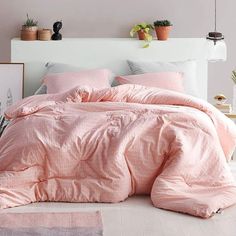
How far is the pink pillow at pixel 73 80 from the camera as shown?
17.8ft

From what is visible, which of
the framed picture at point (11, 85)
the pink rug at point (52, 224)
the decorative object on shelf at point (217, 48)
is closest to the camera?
the pink rug at point (52, 224)

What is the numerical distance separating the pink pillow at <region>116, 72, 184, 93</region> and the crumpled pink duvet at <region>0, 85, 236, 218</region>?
1.33m

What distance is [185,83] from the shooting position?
567cm

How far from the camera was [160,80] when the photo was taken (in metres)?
5.47

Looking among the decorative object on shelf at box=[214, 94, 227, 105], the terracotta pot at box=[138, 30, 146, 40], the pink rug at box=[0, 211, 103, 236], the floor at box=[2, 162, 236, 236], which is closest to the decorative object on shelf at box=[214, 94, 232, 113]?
the decorative object on shelf at box=[214, 94, 227, 105]

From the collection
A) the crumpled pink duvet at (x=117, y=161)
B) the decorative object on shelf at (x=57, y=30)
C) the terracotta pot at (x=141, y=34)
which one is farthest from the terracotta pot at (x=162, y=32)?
the crumpled pink duvet at (x=117, y=161)

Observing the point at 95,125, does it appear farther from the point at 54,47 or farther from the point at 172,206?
the point at 54,47

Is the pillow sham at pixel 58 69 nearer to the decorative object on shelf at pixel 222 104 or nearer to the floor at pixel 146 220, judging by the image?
the decorative object on shelf at pixel 222 104

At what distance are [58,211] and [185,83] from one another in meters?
2.36

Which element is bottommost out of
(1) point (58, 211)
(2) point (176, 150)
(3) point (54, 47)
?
(1) point (58, 211)

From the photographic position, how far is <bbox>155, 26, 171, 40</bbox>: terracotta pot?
597 centimetres

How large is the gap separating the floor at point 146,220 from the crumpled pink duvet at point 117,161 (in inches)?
1.9

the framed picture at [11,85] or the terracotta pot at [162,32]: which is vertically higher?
the terracotta pot at [162,32]

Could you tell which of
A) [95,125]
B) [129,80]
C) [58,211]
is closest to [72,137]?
[95,125]
